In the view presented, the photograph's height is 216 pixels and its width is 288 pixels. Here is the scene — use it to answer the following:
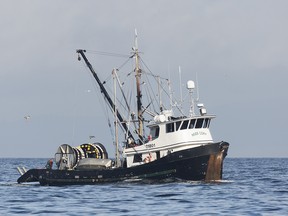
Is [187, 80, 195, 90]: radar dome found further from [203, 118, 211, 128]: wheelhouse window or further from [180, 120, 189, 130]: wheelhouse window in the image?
[203, 118, 211, 128]: wheelhouse window

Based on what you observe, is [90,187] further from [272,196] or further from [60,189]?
[272,196]

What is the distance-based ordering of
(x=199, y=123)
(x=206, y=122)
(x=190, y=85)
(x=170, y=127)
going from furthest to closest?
1. (x=206, y=122)
2. (x=199, y=123)
3. (x=170, y=127)
4. (x=190, y=85)

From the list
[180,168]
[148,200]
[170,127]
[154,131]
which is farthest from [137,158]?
[148,200]

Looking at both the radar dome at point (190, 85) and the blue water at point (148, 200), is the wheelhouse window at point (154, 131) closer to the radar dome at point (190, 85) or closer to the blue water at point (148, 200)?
the radar dome at point (190, 85)

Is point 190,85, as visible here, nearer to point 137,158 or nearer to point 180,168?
point 180,168

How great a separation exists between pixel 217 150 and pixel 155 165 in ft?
17.2

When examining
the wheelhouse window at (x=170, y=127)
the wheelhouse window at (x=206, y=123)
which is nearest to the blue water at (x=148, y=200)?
the wheelhouse window at (x=170, y=127)

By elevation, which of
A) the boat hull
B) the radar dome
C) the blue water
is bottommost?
the blue water

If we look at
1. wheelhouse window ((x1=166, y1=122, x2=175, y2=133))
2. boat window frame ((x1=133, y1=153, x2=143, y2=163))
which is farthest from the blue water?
wheelhouse window ((x1=166, y1=122, x2=175, y2=133))

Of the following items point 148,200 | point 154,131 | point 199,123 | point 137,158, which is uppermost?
point 199,123

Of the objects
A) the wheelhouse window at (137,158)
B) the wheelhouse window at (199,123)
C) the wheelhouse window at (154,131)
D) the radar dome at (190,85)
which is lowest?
the wheelhouse window at (137,158)

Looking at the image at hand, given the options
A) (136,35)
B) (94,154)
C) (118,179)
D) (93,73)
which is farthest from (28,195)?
(93,73)

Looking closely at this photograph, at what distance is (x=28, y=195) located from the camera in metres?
54.2

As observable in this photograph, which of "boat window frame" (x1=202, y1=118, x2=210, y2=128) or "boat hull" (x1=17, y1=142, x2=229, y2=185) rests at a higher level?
"boat window frame" (x1=202, y1=118, x2=210, y2=128)
